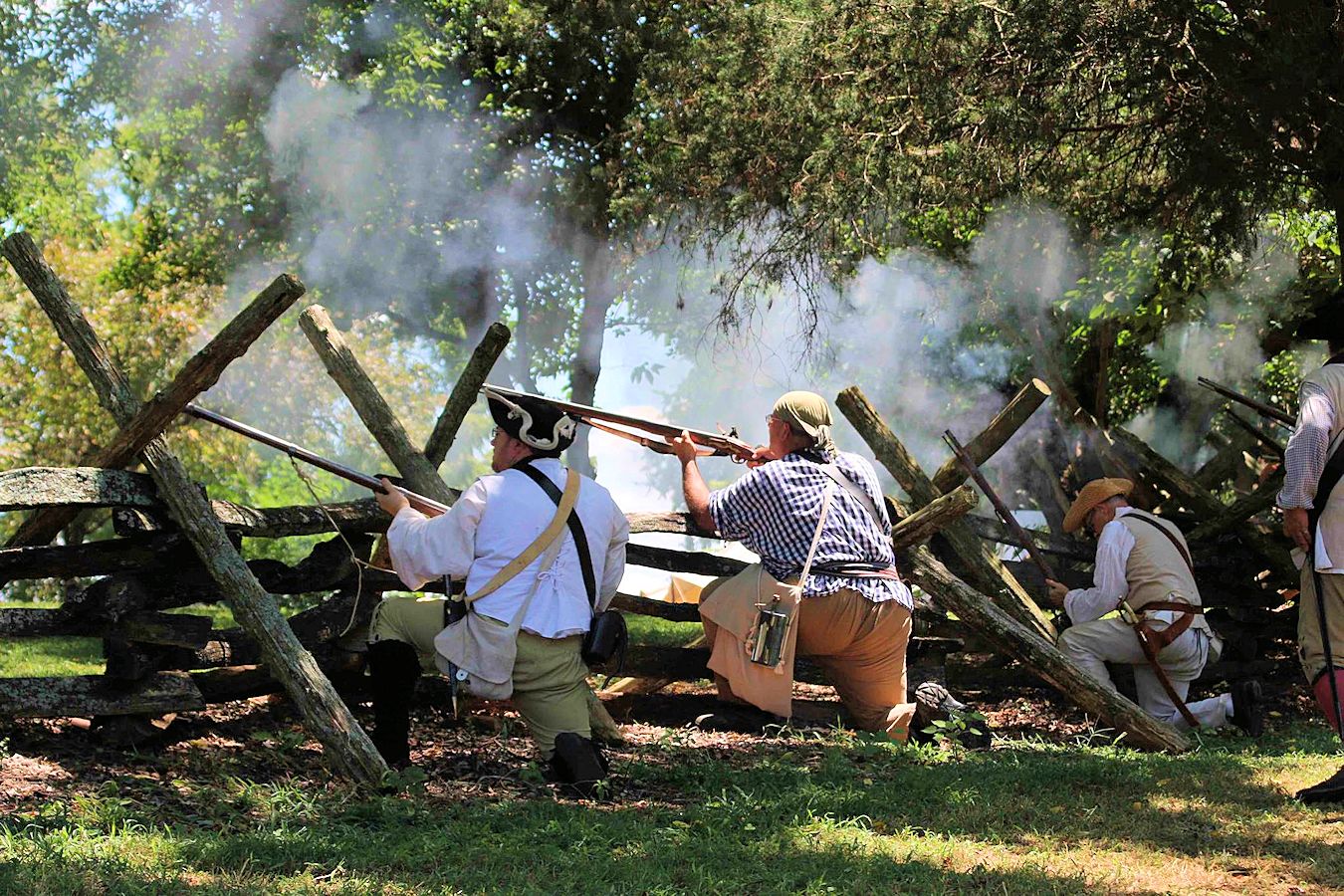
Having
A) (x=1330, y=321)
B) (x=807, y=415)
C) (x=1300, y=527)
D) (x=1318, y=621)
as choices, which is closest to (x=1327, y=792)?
(x=1318, y=621)

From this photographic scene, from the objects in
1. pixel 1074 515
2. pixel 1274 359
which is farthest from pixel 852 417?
pixel 1274 359

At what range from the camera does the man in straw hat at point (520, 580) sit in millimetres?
5379

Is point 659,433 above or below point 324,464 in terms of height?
above

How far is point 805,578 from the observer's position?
6.35 m

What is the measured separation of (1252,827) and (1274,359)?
1067 cm

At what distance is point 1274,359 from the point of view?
14352 mm

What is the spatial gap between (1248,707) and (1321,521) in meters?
Answer: 2.25

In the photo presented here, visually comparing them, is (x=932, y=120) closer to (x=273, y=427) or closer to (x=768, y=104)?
(x=768, y=104)

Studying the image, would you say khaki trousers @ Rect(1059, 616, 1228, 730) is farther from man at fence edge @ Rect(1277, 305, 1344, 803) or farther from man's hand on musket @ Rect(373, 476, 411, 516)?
man's hand on musket @ Rect(373, 476, 411, 516)

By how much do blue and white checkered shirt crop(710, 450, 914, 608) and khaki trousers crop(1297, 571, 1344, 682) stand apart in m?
1.78

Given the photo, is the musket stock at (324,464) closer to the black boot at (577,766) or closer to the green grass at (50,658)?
the black boot at (577,766)

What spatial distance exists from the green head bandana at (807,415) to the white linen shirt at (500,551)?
1.45 meters

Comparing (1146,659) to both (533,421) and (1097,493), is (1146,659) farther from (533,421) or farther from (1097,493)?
(533,421)

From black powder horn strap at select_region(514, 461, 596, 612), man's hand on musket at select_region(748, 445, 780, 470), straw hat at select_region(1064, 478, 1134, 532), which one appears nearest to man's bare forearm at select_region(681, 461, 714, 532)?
man's hand on musket at select_region(748, 445, 780, 470)
